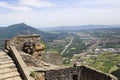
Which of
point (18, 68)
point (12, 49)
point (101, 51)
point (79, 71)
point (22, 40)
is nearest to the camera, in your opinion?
point (18, 68)

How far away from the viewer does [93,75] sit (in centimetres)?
1681

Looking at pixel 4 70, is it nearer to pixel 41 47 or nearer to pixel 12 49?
pixel 12 49

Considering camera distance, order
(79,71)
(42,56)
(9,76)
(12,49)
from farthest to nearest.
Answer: (42,56) → (79,71) → (12,49) → (9,76)

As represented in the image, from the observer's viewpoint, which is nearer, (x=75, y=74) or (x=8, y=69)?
(x=8, y=69)

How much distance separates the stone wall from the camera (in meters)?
16.5

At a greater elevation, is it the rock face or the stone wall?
the rock face

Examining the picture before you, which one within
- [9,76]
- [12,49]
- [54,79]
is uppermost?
[12,49]

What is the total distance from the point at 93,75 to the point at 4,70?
5.93 meters

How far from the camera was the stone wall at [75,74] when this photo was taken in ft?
Result: 54.2

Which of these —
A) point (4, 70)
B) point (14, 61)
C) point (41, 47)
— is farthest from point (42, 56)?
point (4, 70)

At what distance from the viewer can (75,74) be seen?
17.6 m

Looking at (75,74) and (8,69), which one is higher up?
(8,69)

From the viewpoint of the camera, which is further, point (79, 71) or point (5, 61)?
point (79, 71)

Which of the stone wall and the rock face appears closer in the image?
the rock face
